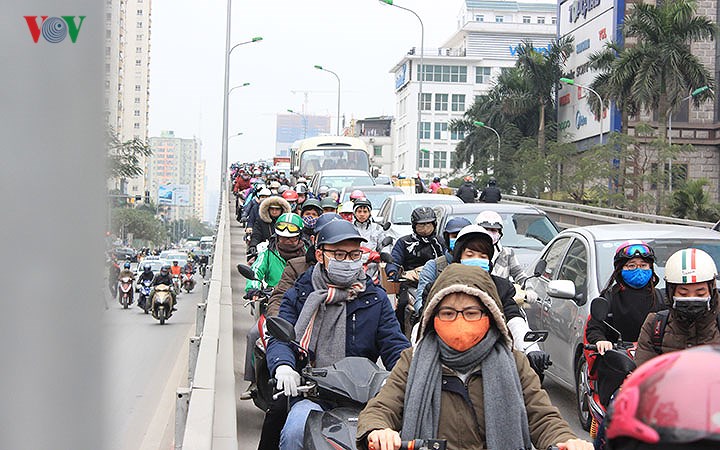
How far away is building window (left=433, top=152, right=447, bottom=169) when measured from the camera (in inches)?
5025

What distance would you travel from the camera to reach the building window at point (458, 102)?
127 metres

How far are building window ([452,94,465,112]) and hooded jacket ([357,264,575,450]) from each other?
123 meters

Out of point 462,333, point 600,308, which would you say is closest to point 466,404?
point 462,333

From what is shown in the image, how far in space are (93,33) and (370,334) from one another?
12.5 feet

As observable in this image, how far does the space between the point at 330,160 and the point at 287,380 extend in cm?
3414

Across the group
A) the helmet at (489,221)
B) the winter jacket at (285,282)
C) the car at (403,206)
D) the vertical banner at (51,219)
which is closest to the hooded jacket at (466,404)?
the vertical banner at (51,219)

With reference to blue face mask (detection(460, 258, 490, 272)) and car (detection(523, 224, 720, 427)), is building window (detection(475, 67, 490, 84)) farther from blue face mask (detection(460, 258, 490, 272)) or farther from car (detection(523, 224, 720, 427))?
blue face mask (detection(460, 258, 490, 272))

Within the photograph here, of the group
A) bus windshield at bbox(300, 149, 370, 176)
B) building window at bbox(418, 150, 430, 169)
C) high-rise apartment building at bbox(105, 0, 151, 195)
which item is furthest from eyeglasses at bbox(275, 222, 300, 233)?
building window at bbox(418, 150, 430, 169)

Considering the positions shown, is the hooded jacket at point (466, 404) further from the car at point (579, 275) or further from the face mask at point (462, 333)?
the car at point (579, 275)

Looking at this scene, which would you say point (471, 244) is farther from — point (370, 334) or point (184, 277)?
point (184, 277)

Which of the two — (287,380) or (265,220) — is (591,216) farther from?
(287,380)

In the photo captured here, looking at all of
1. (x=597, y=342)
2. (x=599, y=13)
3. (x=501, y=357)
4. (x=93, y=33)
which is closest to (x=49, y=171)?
(x=93, y=33)

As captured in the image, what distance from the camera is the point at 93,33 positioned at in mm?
2562

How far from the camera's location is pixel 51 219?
247 cm
